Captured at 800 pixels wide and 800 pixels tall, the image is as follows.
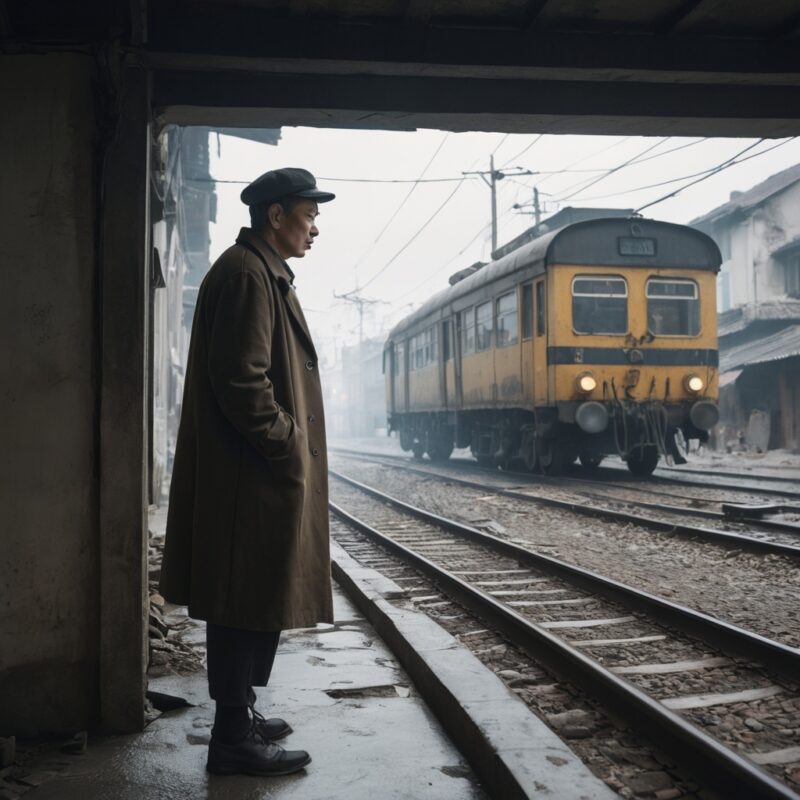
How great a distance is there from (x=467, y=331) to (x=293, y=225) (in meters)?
13.5

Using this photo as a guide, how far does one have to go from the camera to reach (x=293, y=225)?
2.94 metres

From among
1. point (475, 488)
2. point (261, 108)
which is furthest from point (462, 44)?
point (475, 488)

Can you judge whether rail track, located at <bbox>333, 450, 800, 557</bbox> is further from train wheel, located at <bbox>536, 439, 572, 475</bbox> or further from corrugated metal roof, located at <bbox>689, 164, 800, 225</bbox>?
corrugated metal roof, located at <bbox>689, 164, 800, 225</bbox>

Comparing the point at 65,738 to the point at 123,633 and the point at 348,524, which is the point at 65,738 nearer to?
the point at 123,633

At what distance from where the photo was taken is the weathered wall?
297cm

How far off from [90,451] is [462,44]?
203 cm

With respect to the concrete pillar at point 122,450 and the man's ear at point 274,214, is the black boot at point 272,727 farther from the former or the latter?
the man's ear at point 274,214

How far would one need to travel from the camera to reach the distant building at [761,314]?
22391mm

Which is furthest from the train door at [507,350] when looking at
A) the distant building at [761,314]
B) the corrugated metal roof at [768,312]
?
the corrugated metal roof at [768,312]

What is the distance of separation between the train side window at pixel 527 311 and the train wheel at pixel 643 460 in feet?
7.74

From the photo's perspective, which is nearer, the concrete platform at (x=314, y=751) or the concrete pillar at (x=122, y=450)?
the concrete platform at (x=314, y=751)

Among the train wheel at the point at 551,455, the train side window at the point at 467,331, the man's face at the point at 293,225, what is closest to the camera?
the man's face at the point at 293,225

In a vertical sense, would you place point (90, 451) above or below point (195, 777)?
above

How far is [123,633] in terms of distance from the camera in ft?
9.99
